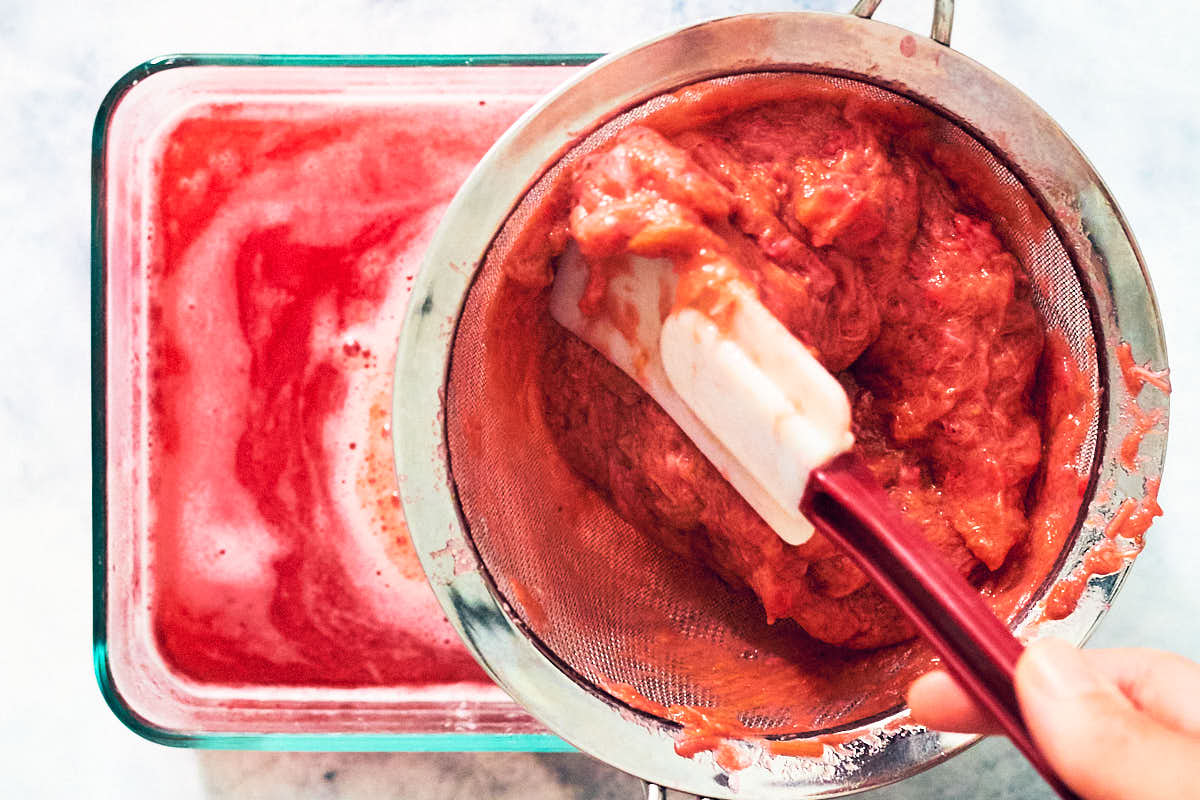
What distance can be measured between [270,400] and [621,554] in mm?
572

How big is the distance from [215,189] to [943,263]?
1.03 m

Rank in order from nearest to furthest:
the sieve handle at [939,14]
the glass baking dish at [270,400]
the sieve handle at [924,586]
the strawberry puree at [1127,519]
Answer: the sieve handle at [924,586] < the sieve handle at [939,14] < the strawberry puree at [1127,519] < the glass baking dish at [270,400]

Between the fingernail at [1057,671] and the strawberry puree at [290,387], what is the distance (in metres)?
0.88

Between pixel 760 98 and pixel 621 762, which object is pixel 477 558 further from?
pixel 760 98

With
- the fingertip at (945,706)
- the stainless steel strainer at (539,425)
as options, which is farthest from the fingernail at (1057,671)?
the stainless steel strainer at (539,425)

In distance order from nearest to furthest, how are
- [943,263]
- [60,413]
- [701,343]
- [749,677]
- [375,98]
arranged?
1. [701,343]
2. [943,263]
3. [749,677]
4. [375,98]
5. [60,413]

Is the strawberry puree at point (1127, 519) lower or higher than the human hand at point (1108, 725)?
higher

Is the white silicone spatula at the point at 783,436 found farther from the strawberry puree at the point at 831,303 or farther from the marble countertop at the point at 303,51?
the marble countertop at the point at 303,51

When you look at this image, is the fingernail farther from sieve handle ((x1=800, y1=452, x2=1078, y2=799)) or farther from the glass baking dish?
the glass baking dish

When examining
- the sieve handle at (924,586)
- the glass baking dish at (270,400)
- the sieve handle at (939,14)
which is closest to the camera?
the sieve handle at (924,586)

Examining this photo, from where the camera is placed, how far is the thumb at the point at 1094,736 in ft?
2.33

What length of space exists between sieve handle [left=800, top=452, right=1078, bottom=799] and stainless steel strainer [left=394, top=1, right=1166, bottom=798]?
0.28 metres

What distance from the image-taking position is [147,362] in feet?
4.81

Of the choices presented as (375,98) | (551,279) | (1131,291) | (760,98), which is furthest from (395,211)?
(1131,291)
